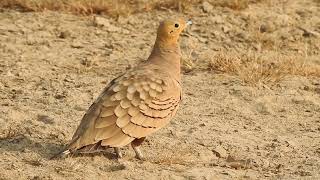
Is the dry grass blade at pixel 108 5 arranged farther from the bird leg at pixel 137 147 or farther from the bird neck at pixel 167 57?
the bird leg at pixel 137 147

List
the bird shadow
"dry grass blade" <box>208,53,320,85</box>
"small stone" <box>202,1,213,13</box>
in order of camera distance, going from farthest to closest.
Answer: "small stone" <box>202,1,213,13</box> < "dry grass blade" <box>208,53,320,85</box> < the bird shadow

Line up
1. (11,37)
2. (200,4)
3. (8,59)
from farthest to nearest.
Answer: (200,4), (11,37), (8,59)

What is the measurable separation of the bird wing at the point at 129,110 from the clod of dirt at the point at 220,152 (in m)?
0.63

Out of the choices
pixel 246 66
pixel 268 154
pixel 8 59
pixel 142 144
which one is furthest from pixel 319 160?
pixel 8 59

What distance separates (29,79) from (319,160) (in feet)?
12.0

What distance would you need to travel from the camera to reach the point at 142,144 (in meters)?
7.11

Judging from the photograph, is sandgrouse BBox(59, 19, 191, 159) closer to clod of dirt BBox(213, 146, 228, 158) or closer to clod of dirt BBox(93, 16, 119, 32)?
clod of dirt BBox(213, 146, 228, 158)

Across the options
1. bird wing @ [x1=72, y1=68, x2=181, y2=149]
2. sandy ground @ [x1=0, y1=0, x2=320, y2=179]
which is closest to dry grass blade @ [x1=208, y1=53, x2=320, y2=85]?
sandy ground @ [x1=0, y1=0, x2=320, y2=179]

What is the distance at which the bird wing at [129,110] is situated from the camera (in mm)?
6238

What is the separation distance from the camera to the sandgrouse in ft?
20.5

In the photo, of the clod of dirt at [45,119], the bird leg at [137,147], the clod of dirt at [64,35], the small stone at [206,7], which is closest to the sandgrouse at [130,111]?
the bird leg at [137,147]

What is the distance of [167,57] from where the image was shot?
23.1 feet

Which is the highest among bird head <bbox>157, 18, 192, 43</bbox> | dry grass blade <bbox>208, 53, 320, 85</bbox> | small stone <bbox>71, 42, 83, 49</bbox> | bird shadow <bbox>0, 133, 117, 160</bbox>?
bird head <bbox>157, 18, 192, 43</bbox>

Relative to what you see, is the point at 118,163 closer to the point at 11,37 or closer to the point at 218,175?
the point at 218,175
